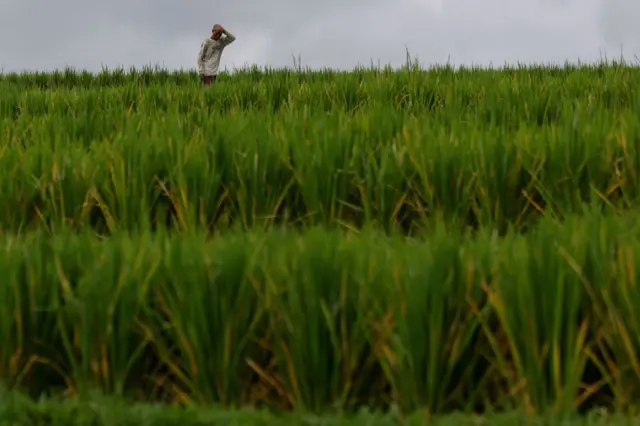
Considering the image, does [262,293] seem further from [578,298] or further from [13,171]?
[13,171]

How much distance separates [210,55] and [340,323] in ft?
28.1

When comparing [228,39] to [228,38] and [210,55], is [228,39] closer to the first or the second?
[228,38]

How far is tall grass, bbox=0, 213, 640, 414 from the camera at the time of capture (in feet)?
4.21

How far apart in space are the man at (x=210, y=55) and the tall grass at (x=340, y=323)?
7.85 meters

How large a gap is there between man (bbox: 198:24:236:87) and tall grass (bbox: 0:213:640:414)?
25.8 ft

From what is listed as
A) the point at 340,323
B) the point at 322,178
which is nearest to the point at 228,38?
the point at 322,178

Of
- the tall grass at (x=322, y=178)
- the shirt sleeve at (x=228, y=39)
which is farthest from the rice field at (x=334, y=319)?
the shirt sleeve at (x=228, y=39)

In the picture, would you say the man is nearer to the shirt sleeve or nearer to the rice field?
the shirt sleeve

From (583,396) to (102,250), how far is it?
940mm

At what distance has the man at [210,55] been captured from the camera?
367 inches

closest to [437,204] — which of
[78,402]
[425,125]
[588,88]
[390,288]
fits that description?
[425,125]

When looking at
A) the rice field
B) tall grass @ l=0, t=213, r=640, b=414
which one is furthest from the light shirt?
tall grass @ l=0, t=213, r=640, b=414

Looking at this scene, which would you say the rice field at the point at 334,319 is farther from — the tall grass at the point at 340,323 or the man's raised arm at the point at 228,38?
the man's raised arm at the point at 228,38

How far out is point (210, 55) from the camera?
376 inches
